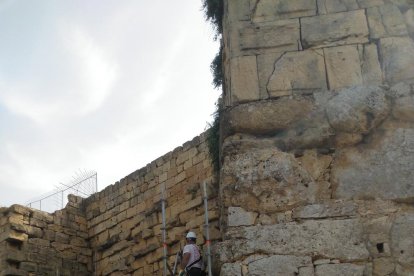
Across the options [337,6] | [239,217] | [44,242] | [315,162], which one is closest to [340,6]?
[337,6]

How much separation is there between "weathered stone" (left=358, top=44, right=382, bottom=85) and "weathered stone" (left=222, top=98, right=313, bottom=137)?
1.28 ft

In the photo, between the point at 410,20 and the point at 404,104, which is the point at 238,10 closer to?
the point at 410,20

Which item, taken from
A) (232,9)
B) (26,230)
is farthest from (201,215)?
(232,9)

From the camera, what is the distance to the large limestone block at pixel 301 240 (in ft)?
13.1

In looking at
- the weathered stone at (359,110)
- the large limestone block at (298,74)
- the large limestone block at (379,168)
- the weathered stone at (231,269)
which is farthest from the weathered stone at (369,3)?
the weathered stone at (231,269)

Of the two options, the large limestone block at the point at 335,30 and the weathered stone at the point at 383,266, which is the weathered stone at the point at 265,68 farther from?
the weathered stone at the point at 383,266

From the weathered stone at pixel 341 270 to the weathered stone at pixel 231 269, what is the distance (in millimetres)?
448

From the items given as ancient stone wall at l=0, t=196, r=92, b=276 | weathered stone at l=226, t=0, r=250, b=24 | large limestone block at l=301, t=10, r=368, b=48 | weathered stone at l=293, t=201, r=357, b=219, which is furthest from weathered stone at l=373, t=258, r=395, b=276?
ancient stone wall at l=0, t=196, r=92, b=276

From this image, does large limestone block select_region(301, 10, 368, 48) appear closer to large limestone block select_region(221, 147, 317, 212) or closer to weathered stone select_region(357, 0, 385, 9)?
weathered stone select_region(357, 0, 385, 9)

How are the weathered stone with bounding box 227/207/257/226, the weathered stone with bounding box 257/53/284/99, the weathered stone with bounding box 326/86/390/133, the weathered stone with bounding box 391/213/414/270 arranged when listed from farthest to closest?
the weathered stone with bounding box 257/53/284/99 < the weathered stone with bounding box 326/86/390/133 < the weathered stone with bounding box 227/207/257/226 < the weathered stone with bounding box 391/213/414/270

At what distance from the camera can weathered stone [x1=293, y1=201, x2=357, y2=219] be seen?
411cm

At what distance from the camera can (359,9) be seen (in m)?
4.65

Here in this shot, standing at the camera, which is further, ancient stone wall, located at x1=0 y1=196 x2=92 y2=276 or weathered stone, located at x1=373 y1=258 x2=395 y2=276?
ancient stone wall, located at x1=0 y1=196 x2=92 y2=276

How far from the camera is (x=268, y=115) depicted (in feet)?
14.7
